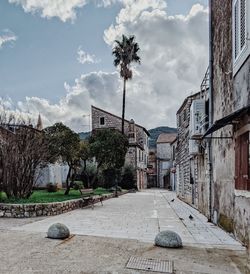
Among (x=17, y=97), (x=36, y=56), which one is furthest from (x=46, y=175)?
(x=36, y=56)

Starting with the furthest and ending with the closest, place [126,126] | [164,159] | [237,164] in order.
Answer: [164,159] < [126,126] < [237,164]

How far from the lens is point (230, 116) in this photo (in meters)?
6.68

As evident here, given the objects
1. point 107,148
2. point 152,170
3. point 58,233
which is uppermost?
point 107,148

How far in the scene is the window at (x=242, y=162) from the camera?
6.96 metres

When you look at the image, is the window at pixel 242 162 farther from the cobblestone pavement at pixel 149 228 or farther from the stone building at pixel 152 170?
the stone building at pixel 152 170

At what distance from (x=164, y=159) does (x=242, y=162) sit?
4989 centimetres

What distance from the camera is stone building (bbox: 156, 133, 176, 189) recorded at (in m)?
54.0

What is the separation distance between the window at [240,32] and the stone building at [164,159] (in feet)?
147

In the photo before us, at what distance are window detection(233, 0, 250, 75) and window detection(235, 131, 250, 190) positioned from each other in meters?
1.70

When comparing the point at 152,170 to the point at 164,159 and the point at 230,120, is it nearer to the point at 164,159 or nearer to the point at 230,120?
the point at 164,159

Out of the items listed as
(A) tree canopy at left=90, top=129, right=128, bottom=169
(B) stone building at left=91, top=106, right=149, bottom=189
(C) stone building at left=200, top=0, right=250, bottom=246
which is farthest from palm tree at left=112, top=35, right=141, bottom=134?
(C) stone building at left=200, top=0, right=250, bottom=246

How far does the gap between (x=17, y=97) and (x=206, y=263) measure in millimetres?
13803

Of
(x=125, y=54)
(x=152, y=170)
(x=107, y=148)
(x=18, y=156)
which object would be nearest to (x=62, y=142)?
(x=18, y=156)

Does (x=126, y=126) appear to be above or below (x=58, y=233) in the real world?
above
